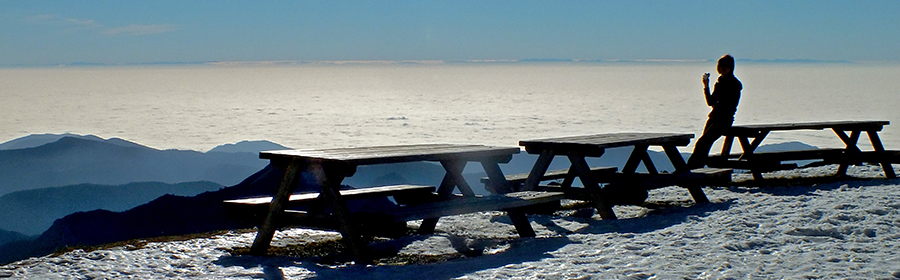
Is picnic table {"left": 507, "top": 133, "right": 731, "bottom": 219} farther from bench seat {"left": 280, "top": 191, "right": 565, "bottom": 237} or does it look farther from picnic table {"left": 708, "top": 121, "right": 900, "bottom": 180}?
picnic table {"left": 708, "top": 121, "right": 900, "bottom": 180}

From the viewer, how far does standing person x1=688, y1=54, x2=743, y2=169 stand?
27.8 feet

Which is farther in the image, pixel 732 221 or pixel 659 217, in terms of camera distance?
pixel 659 217

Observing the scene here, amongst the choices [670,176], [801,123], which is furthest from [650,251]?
[801,123]

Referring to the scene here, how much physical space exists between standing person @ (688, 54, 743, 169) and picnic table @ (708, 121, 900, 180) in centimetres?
42

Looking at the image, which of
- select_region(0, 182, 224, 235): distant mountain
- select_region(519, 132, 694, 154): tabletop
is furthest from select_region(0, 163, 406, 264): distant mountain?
select_region(0, 182, 224, 235): distant mountain

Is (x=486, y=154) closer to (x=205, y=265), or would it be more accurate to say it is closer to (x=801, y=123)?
(x=205, y=265)

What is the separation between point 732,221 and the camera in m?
6.14

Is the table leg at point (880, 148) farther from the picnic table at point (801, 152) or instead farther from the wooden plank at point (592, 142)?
the wooden plank at point (592, 142)

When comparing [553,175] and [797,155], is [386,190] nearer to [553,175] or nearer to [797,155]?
[553,175]

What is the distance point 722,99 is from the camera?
8492 millimetres

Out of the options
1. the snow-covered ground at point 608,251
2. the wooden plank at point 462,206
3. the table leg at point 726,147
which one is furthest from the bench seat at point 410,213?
the table leg at point 726,147

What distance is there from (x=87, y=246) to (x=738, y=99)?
22.6 ft

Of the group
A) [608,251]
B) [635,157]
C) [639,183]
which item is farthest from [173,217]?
[608,251]

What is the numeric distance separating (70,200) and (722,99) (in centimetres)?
6730
